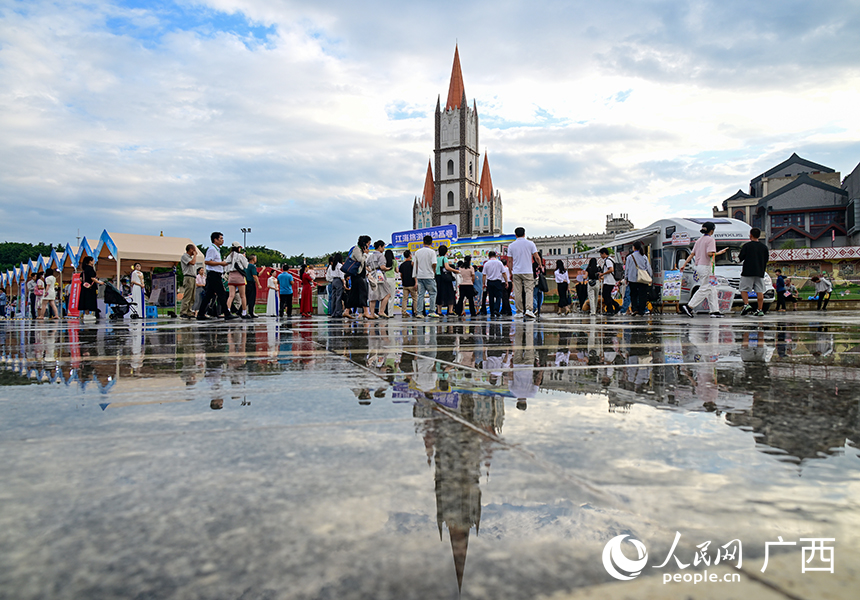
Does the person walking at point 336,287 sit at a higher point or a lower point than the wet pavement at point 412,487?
higher

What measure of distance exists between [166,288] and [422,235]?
8072 millimetres

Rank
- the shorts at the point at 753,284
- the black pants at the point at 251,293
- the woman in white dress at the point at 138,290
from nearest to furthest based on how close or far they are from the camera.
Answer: the shorts at the point at 753,284
the black pants at the point at 251,293
the woman in white dress at the point at 138,290

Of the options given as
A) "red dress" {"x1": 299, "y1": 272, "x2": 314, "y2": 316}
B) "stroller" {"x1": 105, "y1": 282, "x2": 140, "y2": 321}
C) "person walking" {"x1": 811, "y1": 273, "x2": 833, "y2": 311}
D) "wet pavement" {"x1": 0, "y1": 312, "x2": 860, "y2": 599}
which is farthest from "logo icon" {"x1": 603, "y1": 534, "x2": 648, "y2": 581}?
"person walking" {"x1": 811, "y1": 273, "x2": 833, "y2": 311}

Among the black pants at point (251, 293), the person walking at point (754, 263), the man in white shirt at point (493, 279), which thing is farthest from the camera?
the black pants at point (251, 293)

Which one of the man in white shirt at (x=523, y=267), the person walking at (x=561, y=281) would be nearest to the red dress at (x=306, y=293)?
the person walking at (x=561, y=281)

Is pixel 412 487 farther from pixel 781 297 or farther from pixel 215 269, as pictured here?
pixel 781 297

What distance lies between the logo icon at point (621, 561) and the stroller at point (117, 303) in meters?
16.1

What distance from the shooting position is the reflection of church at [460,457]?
83 centimetres

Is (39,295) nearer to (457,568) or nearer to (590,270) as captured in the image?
(590,270)

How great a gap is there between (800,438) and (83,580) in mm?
1413

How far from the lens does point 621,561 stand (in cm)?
73

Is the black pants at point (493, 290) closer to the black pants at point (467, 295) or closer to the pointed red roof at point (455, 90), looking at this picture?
the black pants at point (467, 295)

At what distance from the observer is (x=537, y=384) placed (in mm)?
2180

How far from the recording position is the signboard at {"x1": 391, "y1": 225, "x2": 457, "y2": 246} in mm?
15919
